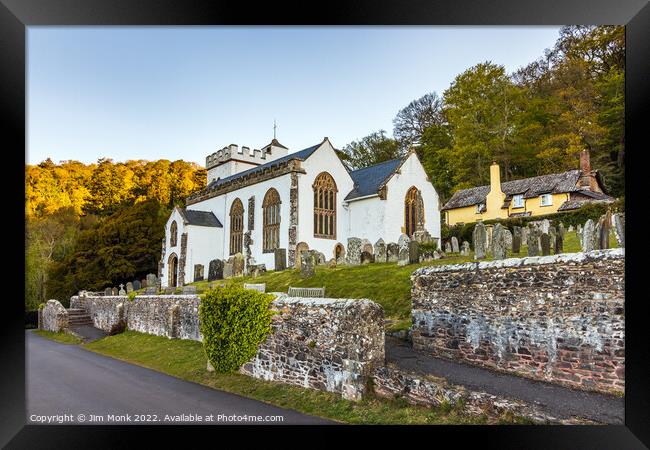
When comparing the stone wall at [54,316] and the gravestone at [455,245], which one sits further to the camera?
the stone wall at [54,316]

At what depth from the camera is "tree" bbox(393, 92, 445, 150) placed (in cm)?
881

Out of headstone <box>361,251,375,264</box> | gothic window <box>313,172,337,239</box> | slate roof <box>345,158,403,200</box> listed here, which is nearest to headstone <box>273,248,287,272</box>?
gothic window <box>313,172,337,239</box>

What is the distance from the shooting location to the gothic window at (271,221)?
16.8 m

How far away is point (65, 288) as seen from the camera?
13273mm

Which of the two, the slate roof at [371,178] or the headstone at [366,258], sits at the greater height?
the slate roof at [371,178]

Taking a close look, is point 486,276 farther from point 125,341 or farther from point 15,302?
point 125,341

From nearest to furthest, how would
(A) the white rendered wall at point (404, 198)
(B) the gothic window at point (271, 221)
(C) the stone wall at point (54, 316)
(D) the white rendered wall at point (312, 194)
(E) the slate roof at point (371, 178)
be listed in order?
(C) the stone wall at point (54, 316) < (A) the white rendered wall at point (404, 198) < (D) the white rendered wall at point (312, 194) < (E) the slate roof at point (371, 178) < (B) the gothic window at point (271, 221)

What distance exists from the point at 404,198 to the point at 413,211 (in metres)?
0.57

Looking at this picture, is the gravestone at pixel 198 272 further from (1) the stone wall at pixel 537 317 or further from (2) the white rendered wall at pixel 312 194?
(1) the stone wall at pixel 537 317

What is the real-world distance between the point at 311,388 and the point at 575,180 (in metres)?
6.27

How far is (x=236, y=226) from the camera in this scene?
18.9 meters

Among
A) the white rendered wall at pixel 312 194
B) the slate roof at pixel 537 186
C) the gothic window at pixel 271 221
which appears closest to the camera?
the slate roof at pixel 537 186
